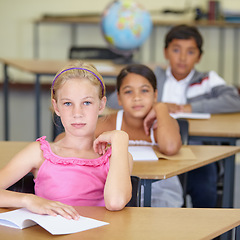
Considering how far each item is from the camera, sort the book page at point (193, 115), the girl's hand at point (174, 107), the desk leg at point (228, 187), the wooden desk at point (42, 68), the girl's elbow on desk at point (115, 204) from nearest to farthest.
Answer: the girl's elbow on desk at point (115, 204) < the desk leg at point (228, 187) < the book page at point (193, 115) < the girl's hand at point (174, 107) < the wooden desk at point (42, 68)

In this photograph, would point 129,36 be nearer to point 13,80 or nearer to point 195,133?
point 195,133

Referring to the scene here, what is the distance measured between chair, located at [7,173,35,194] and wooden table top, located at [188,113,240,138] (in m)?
1.08

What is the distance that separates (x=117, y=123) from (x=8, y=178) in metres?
0.98

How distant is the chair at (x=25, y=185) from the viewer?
1680 millimetres

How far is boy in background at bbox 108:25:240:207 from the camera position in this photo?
3145 millimetres

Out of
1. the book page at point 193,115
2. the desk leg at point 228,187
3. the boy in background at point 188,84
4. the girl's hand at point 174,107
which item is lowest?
the desk leg at point 228,187

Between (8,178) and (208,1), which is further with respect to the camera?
(208,1)

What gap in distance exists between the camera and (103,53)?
198 inches

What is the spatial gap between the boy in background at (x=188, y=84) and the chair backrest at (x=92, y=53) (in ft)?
5.13

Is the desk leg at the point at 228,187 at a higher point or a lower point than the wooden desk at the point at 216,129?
lower

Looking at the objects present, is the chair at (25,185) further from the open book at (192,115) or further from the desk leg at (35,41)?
the desk leg at (35,41)

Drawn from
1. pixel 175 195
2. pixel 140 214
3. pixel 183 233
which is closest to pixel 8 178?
pixel 140 214

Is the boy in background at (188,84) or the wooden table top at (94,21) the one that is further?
the wooden table top at (94,21)

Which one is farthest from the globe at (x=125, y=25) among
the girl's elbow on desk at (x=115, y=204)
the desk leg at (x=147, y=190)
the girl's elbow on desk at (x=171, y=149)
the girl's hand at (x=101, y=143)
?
the girl's elbow on desk at (x=115, y=204)
